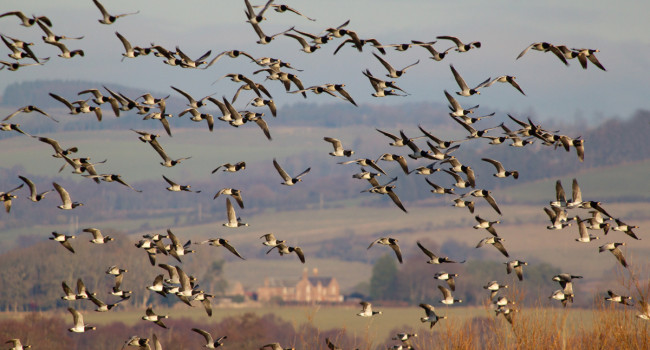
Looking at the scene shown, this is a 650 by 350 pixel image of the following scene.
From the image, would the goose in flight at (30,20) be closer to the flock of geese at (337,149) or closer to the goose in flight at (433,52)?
the flock of geese at (337,149)

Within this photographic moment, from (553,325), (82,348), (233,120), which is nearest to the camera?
(553,325)

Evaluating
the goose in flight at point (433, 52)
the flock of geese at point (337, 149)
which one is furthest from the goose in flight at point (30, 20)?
the goose in flight at point (433, 52)

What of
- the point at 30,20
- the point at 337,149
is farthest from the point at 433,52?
the point at 30,20

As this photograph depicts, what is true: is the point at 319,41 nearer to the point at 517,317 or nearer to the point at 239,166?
the point at 239,166

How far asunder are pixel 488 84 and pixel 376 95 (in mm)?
6092

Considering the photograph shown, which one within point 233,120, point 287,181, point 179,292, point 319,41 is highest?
point 319,41

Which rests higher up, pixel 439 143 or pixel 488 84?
pixel 488 84

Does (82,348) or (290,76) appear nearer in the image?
(290,76)

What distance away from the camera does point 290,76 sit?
4241cm

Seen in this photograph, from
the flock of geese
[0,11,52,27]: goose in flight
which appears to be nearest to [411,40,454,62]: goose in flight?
the flock of geese

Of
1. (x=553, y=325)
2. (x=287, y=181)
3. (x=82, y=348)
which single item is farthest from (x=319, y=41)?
(x=82, y=348)

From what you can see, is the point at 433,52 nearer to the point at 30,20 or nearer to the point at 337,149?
the point at 337,149

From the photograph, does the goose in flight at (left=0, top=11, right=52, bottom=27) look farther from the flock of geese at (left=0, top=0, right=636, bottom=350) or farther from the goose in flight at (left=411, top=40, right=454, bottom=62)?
the goose in flight at (left=411, top=40, right=454, bottom=62)

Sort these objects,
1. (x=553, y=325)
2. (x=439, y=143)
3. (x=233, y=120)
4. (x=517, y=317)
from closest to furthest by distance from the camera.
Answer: (x=553, y=325), (x=517, y=317), (x=439, y=143), (x=233, y=120)
